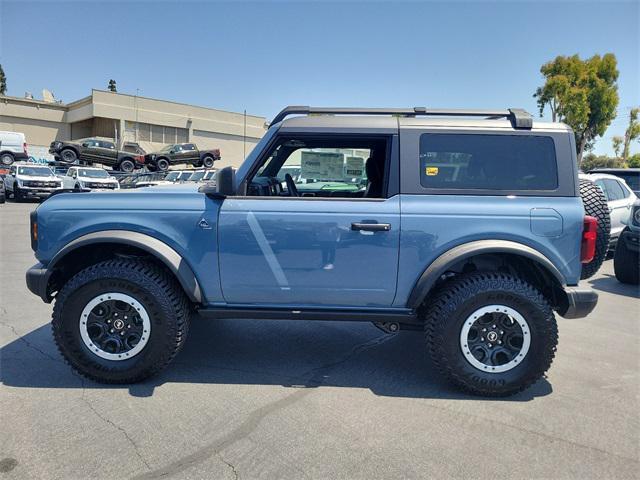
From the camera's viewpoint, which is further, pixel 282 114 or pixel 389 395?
pixel 282 114

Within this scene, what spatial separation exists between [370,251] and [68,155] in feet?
95.4

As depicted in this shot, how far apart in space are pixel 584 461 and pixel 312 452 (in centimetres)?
161

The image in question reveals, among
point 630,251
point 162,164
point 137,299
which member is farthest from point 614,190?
point 162,164

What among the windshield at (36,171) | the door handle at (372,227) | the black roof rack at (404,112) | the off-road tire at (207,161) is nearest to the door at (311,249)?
the door handle at (372,227)

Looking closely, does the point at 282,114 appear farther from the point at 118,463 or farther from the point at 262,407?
the point at 118,463

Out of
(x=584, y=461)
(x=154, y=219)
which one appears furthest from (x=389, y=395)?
(x=154, y=219)

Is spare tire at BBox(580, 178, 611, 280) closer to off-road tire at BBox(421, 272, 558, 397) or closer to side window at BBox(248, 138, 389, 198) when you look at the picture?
off-road tire at BBox(421, 272, 558, 397)

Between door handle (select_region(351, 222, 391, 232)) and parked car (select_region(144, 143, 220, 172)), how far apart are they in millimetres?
28744

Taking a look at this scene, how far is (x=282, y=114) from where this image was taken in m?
3.41

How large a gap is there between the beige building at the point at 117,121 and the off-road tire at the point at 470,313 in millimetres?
40899

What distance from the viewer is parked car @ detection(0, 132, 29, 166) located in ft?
86.7

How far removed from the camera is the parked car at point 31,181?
1850cm

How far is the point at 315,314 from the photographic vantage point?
129 inches

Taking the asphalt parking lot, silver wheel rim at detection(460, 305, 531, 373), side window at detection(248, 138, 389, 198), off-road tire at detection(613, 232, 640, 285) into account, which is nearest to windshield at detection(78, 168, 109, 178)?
the asphalt parking lot
